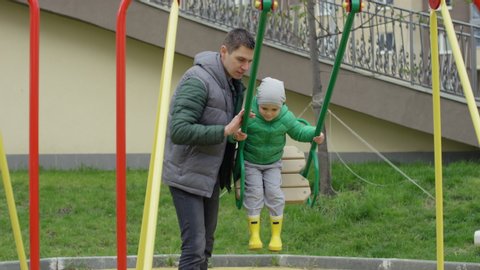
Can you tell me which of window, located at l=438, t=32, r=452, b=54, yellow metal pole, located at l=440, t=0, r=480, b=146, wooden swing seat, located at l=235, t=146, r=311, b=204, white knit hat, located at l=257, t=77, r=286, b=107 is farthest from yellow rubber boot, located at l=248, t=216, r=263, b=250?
window, located at l=438, t=32, r=452, b=54

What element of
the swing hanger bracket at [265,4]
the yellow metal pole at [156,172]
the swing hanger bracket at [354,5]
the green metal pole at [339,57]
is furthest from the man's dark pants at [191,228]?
the swing hanger bracket at [354,5]

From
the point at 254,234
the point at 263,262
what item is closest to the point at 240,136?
the point at 254,234

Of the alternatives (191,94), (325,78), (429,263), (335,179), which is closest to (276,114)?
(191,94)

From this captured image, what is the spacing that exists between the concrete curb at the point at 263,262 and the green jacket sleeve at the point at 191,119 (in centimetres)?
353

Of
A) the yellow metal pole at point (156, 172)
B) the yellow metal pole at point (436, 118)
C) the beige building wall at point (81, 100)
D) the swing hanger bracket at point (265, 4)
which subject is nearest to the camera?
the yellow metal pole at point (156, 172)

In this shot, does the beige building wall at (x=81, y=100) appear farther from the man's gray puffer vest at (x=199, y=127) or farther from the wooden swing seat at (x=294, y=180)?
the man's gray puffer vest at (x=199, y=127)

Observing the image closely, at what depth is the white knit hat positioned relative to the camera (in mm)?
5855

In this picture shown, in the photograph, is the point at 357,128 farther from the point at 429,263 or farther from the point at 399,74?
the point at 429,263

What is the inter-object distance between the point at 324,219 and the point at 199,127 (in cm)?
507

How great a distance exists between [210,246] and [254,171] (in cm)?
59

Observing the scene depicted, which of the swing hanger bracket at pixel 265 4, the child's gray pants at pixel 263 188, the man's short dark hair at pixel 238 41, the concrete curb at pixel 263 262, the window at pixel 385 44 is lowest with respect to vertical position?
the concrete curb at pixel 263 262

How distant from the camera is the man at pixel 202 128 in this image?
211 inches

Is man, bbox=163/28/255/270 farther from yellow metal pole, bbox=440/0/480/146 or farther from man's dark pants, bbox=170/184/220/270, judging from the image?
yellow metal pole, bbox=440/0/480/146

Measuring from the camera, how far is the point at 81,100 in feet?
42.4
